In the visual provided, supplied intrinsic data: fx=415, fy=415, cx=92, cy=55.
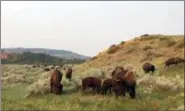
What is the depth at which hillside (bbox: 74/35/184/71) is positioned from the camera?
39.8 m

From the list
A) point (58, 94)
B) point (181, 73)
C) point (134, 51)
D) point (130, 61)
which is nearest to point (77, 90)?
point (58, 94)

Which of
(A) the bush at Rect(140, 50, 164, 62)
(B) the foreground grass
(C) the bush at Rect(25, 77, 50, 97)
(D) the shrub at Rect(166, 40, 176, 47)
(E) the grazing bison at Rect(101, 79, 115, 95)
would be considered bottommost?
(B) the foreground grass

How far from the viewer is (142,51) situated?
43.7 meters

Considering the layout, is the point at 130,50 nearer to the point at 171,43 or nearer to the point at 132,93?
the point at 171,43

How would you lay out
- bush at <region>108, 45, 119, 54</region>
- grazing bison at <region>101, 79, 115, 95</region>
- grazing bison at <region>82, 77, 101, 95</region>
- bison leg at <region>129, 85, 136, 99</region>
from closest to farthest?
bison leg at <region>129, 85, 136, 99</region> → grazing bison at <region>101, 79, 115, 95</region> → grazing bison at <region>82, 77, 101, 95</region> → bush at <region>108, 45, 119, 54</region>

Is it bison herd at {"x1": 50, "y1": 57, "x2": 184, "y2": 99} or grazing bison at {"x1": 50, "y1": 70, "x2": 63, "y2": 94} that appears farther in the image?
grazing bison at {"x1": 50, "y1": 70, "x2": 63, "y2": 94}

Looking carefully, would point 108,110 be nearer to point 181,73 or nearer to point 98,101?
point 98,101

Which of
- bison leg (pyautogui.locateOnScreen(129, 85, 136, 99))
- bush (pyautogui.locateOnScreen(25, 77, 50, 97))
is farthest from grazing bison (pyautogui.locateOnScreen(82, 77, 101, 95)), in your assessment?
bush (pyautogui.locateOnScreen(25, 77, 50, 97))

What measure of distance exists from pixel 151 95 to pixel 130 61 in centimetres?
2206

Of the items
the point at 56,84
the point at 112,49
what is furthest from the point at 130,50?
the point at 56,84

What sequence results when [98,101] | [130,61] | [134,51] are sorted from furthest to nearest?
[134,51] → [130,61] → [98,101]

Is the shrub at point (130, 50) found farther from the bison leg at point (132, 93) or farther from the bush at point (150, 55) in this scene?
the bison leg at point (132, 93)

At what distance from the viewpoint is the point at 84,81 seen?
67.5 feet

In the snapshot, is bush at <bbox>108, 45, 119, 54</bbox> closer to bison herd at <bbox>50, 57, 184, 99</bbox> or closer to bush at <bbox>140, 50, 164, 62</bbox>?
bush at <bbox>140, 50, 164, 62</bbox>
